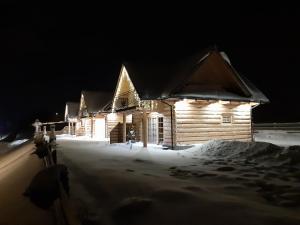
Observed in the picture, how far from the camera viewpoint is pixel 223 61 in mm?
22594

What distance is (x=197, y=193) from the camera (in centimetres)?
738

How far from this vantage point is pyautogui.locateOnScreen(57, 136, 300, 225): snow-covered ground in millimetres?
5828

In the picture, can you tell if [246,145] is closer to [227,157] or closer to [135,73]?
[227,157]

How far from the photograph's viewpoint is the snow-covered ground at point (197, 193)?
5828 millimetres

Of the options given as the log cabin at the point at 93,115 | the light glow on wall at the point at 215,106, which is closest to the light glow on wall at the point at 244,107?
the light glow on wall at the point at 215,106

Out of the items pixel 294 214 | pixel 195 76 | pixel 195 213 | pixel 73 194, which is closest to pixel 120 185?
pixel 73 194

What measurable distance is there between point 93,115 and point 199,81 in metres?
19.8

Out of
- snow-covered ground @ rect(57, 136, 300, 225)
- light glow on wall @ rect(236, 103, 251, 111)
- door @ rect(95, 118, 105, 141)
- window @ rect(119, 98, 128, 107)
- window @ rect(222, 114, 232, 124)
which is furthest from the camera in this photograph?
door @ rect(95, 118, 105, 141)

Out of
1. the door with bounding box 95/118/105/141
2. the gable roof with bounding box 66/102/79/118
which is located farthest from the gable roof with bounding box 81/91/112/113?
the gable roof with bounding box 66/102/79/118

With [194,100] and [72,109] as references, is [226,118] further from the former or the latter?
[72,109]

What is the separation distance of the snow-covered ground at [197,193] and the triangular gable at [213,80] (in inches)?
330

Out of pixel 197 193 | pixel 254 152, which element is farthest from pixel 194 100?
pixel 197 193

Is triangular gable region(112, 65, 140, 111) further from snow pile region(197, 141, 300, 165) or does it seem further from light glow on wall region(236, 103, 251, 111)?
snow pile region(197, 141, 300, 165)

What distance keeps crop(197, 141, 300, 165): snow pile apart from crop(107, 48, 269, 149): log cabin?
3.89m
